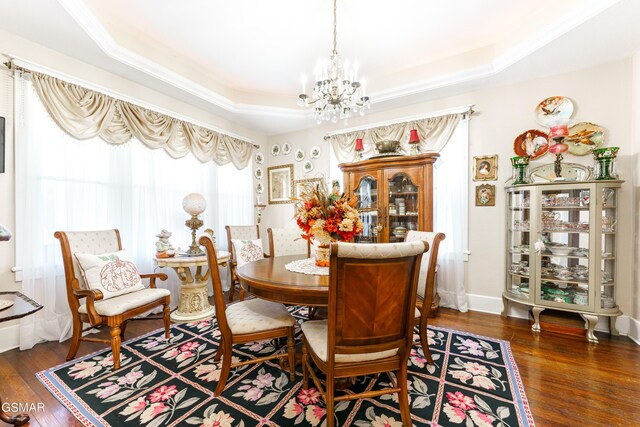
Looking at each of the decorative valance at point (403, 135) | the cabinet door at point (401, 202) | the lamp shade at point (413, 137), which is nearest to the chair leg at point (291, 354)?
the cabinet door at point (401, 202)

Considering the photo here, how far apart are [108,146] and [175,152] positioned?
2.16ft

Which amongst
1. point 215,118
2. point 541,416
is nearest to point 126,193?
point 215,118

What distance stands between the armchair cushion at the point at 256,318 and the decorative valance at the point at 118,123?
2190mm

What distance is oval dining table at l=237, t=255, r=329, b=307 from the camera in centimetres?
151

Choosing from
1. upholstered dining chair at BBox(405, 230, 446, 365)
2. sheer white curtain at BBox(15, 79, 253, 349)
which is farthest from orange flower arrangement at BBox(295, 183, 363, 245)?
sheer white curtain at BBox(15, 79, 253, 349)

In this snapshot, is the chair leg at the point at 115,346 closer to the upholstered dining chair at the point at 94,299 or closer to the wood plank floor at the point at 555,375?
the upholstered dining chair at the point at 94,299

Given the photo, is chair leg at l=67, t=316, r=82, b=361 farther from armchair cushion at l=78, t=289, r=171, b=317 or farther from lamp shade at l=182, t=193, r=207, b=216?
lamp shade at l=182, t=193, r=207, b=216

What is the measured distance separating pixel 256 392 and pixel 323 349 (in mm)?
677

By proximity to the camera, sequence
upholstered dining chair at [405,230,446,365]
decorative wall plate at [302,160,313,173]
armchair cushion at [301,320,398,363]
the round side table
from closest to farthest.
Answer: armchair cushion at [301,320,398,363] → upholstered dining chair at [405,230,446,365] → the round side table → decorative wall plate at [302,160,313,173]

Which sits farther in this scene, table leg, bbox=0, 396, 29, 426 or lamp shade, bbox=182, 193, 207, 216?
lamp shade, bbox=182, 193, 207, 216

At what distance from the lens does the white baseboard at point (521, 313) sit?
2432 millimetres

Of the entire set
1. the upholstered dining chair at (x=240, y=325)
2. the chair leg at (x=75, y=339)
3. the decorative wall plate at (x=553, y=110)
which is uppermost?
the decorative wall plate at (x=553, y=110)

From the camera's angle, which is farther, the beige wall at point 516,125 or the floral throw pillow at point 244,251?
the floral throw pillow at point 244,251

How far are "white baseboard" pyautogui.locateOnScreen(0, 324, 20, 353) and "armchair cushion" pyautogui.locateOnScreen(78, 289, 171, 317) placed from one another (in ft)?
2.13
